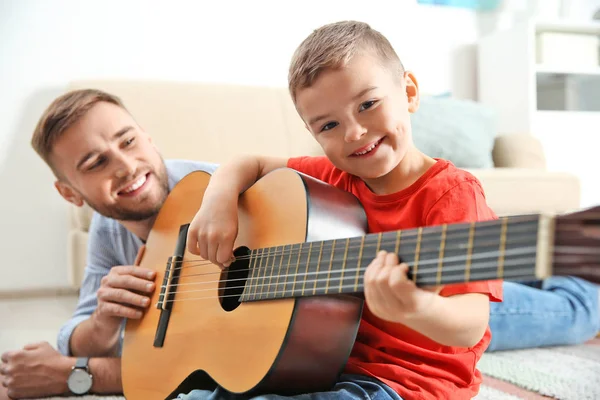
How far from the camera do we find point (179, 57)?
102 inches

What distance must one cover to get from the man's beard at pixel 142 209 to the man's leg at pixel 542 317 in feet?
2.83

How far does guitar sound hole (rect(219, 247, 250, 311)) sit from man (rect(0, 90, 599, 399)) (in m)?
0.26

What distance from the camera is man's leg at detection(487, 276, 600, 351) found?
1.47 metres

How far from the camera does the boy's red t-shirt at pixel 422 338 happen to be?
0.78 meters

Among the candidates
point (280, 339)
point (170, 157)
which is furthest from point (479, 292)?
point (170, 157)

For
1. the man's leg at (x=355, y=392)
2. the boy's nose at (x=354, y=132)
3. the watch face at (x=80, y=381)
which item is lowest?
the watch face at (x=80, y=381)

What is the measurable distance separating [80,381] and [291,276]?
717 millimetres

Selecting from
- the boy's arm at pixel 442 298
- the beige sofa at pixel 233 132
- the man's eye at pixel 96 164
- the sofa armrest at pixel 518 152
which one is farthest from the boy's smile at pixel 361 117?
the sofa armrest at pixel 518 152

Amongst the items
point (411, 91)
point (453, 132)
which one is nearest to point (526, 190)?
point (453, 132)

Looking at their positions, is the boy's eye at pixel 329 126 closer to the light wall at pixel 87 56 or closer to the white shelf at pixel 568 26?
the light wall at pixel 87 56

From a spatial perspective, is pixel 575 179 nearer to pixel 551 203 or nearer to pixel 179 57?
pixel 551 203

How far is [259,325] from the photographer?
0.81m

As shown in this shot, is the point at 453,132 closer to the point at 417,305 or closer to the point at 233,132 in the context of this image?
the point at 233,132

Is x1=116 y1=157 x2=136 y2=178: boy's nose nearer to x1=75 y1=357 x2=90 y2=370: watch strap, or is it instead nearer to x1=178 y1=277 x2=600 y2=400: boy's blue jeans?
x1=75 y1=357 x2=90 y2=370: watch strap
